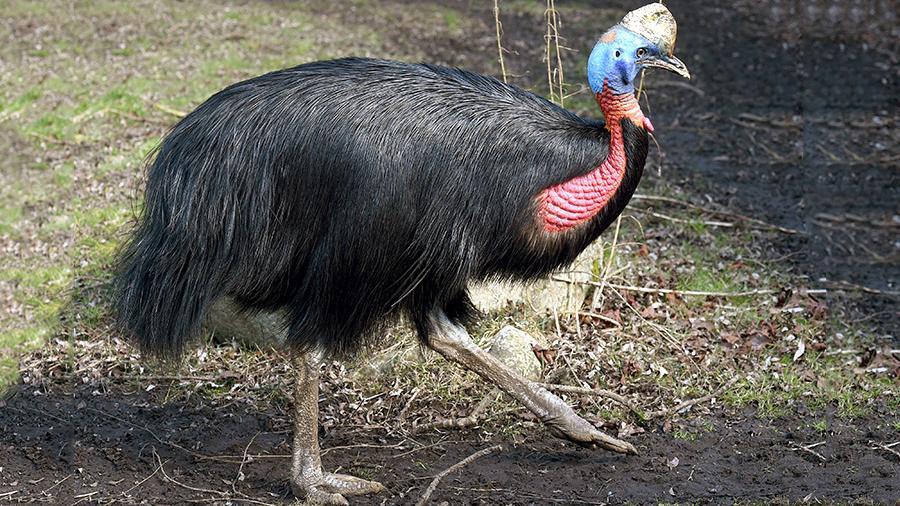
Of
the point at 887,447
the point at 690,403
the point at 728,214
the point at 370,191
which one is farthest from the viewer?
the point at 728,214

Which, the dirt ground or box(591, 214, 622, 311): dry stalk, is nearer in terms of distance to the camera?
the dirt ground

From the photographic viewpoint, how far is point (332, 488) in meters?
4.62

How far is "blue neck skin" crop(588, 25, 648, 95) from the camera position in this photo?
4.18m

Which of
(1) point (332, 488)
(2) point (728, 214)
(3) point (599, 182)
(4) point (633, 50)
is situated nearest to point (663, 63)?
(4) point (633, 50)

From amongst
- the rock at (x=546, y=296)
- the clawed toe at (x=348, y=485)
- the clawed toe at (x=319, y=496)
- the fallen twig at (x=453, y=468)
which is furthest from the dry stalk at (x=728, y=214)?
the clawed toe at (x=319, y=496)

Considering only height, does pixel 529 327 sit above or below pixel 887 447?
above

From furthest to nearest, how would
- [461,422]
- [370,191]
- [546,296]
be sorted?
[546,296] → [461,422] → [370,191]

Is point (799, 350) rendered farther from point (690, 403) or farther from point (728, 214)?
point (728, 214)

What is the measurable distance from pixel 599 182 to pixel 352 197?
0.91 meters

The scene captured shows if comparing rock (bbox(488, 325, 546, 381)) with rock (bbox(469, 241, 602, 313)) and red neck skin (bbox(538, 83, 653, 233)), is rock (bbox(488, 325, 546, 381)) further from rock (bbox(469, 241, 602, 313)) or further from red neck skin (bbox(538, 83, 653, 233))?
red neck skin (bbox(538, 83, 653, 233))

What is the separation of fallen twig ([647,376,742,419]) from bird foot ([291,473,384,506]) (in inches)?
Result: 55.4

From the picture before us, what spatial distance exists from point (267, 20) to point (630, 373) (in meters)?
8.05

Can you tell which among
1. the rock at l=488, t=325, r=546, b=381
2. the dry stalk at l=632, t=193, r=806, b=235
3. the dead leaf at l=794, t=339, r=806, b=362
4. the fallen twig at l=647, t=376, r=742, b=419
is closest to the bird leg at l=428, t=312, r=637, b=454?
the fallen twig at l=647, t=376, r=742, b=419

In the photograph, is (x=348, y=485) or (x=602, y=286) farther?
(x=602, y=286)
